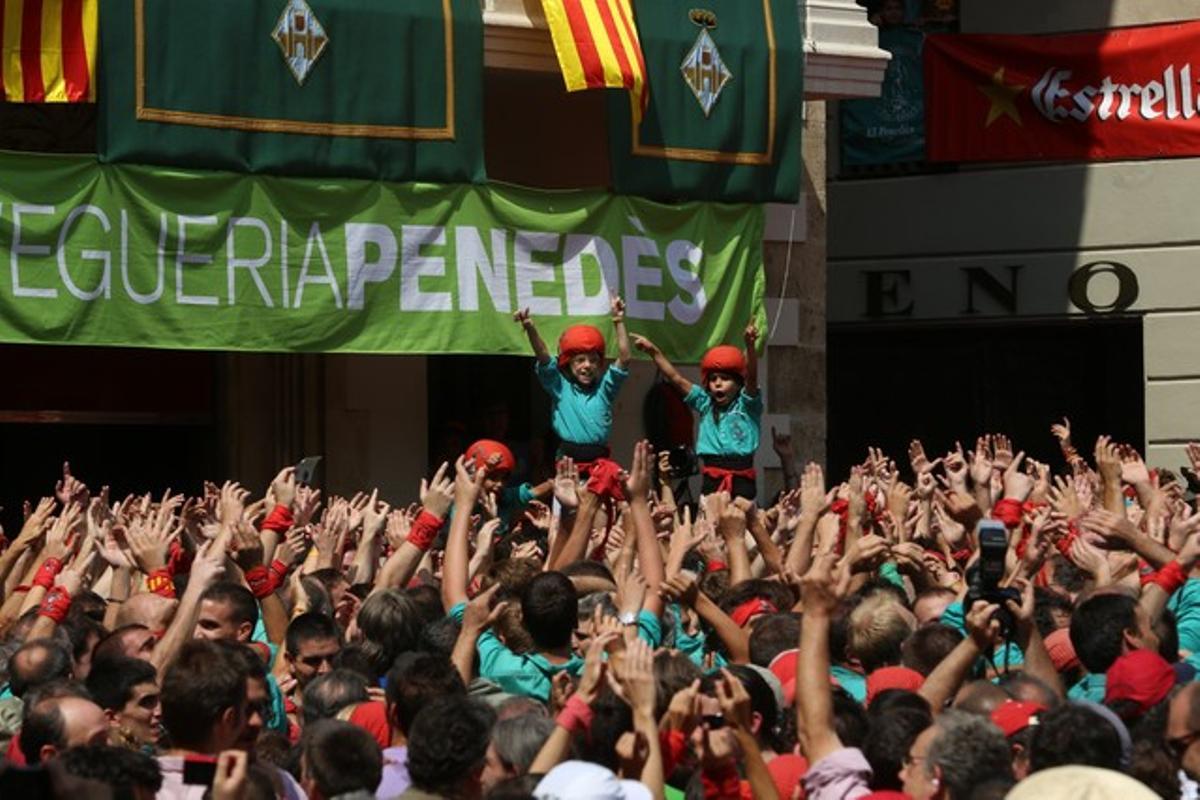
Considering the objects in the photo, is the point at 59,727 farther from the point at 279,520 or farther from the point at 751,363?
the point at 751,363

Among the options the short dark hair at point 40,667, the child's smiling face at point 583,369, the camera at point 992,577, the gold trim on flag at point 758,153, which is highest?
the gold trim on flag at point 758,153

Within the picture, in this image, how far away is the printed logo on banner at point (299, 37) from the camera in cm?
1573

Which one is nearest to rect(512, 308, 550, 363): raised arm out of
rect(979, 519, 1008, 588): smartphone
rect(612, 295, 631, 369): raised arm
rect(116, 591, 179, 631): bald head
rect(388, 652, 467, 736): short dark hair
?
rect(612, 295, 631, 369): raised arm

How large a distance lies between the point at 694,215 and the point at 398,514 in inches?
238

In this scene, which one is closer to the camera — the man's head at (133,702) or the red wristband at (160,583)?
the man's head at (133,702)

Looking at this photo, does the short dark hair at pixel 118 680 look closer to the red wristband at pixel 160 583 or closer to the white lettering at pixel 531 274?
the red wristband at pixel 160 583


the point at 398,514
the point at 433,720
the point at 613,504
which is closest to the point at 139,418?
the point at 613,504

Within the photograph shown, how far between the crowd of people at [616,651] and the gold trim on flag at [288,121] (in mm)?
3508

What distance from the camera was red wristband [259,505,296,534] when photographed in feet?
35.0

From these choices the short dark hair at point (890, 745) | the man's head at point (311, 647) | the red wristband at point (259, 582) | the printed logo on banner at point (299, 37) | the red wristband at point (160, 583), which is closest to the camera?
the short dark hair at point (890, 745)

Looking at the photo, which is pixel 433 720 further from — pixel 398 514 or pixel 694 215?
pixel 694 215

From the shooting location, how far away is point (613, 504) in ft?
47.5

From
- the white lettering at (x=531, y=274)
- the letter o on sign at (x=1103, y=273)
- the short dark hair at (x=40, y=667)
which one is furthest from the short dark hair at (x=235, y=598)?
the letter o on sign at (x=1103, y=273)

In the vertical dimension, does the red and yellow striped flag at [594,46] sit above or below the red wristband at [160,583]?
above
